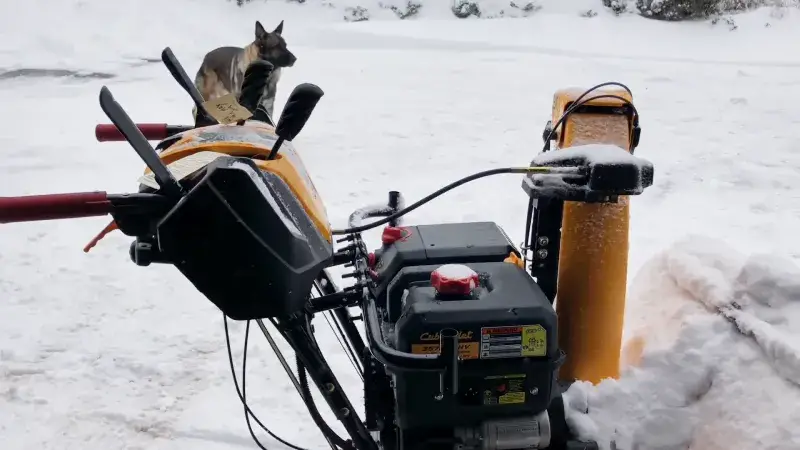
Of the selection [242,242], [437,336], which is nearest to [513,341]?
[437,336]

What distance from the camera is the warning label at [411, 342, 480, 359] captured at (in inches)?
67.6

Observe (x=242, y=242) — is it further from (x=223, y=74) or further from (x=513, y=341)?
(x=223, y=74)

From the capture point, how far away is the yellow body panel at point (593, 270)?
2.12 metres

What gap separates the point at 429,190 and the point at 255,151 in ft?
15.1

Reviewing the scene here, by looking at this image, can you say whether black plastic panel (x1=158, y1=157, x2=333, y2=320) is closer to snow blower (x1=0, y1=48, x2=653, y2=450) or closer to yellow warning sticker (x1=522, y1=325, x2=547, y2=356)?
snow blower (x1=0, y1=48, x2=653, y2=450)

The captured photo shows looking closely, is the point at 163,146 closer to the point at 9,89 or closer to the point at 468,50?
the point at 9,89

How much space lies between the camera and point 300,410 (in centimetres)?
327

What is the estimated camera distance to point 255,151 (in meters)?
1.53

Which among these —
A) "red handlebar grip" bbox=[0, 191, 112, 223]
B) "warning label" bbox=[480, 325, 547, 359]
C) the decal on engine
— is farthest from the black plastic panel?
"warning label" bbox=[480, 325, 547, 359]

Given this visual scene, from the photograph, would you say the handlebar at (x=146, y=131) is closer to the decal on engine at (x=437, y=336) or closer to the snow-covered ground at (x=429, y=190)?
the decal on engine at (x=437, y=336)

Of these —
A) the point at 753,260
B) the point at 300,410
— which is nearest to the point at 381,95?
the point at 300,410

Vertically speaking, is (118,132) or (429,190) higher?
(118,132)

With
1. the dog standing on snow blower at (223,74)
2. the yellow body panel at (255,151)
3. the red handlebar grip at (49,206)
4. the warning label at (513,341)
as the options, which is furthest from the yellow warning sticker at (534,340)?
the dog standing on snow blower at (223,74)

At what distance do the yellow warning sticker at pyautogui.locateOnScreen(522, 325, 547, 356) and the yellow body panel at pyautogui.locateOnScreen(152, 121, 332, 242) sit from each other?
0.53 m
